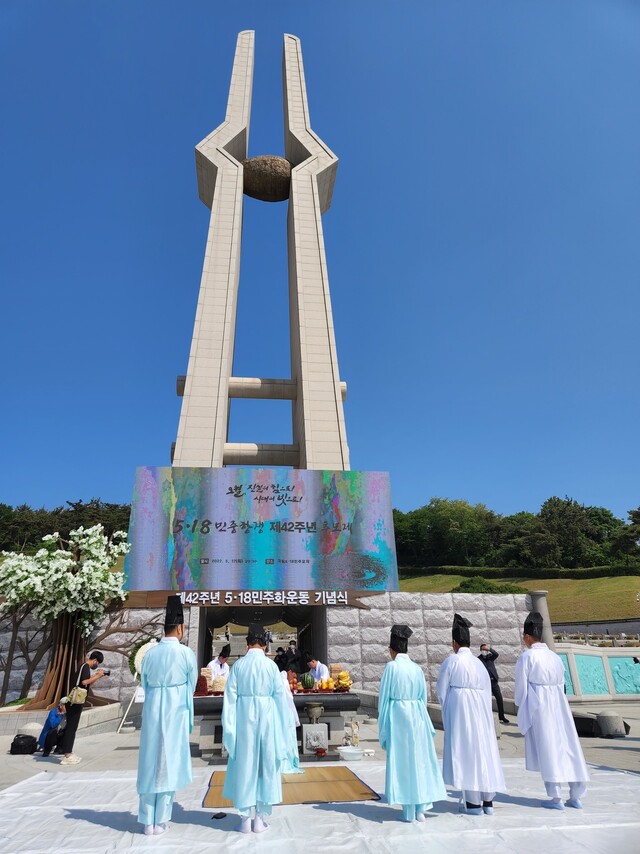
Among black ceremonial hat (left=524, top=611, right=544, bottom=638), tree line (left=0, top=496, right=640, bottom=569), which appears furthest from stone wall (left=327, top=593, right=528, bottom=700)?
tree line (left=0, top=496, right=640, bottom=569)


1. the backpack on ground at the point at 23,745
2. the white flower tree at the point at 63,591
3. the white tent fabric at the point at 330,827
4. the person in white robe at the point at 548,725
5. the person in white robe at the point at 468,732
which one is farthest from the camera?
the white flower tree at the point at 63,591

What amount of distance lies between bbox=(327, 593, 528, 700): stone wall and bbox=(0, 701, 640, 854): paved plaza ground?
9372 millimetres

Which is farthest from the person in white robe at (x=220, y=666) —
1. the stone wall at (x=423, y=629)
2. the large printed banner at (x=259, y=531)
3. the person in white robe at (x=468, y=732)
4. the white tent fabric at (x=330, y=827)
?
the stone wall at (x=423, y=629)

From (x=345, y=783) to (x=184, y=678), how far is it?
2642 millimetres

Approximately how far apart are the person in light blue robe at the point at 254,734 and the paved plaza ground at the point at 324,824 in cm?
23

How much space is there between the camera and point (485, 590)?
26.9 m

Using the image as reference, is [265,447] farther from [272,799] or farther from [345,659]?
[272,799]

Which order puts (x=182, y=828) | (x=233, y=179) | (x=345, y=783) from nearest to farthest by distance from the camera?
(x=182, y=828), (x=345, y=783), (x=233, y=179)

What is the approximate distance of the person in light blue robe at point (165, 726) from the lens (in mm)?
4547

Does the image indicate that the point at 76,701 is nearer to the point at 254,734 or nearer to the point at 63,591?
the point at 63,591

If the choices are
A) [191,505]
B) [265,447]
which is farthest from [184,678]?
[265,447]

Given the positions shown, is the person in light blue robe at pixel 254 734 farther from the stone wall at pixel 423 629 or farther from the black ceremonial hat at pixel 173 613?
the stone wall at pixel 423 629

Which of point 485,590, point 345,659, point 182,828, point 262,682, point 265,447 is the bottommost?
point 182,828

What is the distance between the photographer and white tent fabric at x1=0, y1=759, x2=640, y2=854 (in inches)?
159
